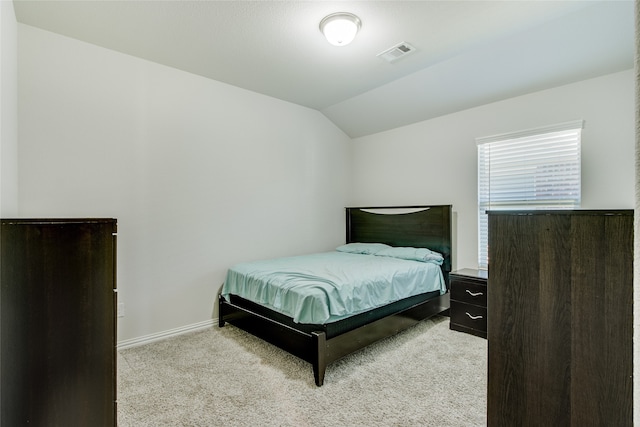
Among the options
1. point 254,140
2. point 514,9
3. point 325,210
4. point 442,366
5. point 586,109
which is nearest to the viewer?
point 514,9

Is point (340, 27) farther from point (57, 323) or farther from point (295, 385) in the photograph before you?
point (295, 385)

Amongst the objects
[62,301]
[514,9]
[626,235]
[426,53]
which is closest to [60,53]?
[62,301]

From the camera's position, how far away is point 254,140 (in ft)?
11.9

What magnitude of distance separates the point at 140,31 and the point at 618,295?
125 inches

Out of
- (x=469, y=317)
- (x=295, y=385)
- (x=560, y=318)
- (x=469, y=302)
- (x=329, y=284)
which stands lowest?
(x=295, y=385)

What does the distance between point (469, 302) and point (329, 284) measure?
5.10 ft

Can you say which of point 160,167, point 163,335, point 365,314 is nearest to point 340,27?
point 160,167

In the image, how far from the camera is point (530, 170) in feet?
10.00

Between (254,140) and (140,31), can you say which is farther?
(254,140)

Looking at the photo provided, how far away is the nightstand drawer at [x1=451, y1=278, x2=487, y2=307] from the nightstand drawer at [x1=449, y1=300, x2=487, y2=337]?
5 cm

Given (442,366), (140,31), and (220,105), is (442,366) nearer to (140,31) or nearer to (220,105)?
(220,105)

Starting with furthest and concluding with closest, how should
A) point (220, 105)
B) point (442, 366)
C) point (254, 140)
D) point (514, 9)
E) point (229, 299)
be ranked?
point (254, 140) < point (220, 105) < point (229, 299) < point (442, 366) < point (514, 9)

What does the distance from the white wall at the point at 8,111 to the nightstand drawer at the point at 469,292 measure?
344cm

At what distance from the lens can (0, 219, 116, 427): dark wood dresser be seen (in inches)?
48.1
